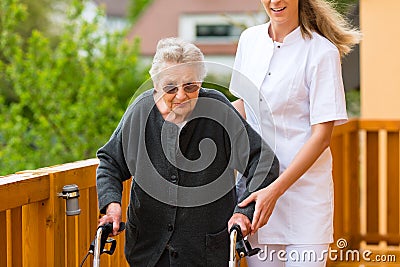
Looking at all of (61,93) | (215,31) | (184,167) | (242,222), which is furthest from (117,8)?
(242,222)

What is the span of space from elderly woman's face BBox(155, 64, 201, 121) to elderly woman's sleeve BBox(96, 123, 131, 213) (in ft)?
0.65

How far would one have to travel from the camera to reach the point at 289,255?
2.79 metres

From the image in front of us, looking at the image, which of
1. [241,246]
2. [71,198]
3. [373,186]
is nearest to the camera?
[241,246]

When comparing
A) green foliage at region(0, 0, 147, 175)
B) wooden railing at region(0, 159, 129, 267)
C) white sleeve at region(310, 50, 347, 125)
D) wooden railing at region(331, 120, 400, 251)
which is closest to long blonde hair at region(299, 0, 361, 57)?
white sleeve at region(310, 50, 347, 125)

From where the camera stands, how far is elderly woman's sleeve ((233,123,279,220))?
2492 millimetres

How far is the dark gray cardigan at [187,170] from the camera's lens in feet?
8.22

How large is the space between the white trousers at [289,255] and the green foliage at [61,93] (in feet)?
23.2

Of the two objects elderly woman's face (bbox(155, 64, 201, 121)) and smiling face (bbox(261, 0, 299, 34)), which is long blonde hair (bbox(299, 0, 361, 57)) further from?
elderly woman's face (bbox(155, 64, 201, 121))

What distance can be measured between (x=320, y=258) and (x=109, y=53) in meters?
8.01

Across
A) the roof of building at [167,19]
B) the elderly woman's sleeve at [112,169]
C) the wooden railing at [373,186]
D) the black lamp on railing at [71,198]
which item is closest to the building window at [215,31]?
the roof of building at [167,19]

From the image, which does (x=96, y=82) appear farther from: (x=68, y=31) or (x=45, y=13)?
(x=45, y=13)

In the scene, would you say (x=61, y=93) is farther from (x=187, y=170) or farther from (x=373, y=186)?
(x=187, y=170)

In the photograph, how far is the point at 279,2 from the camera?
2.70 metres

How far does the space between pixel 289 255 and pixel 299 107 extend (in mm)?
466
